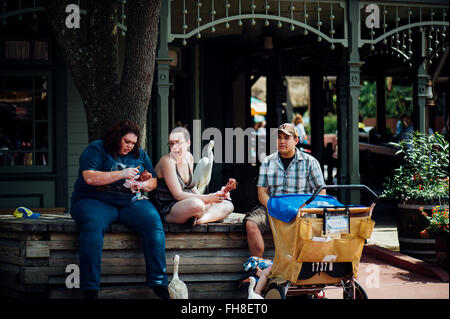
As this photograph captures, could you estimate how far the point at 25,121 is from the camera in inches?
388

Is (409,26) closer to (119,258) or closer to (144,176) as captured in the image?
(144,176)

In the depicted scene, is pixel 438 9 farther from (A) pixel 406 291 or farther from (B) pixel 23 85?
(B) pixel 23 85

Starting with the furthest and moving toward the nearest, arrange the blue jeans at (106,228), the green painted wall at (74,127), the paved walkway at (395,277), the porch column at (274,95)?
the porch column at (274,95) < the green painted wall at (74,127) < the paved walkway at (395,277) < the blue jeans at (106,228)

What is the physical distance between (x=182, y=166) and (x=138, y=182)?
525 mm

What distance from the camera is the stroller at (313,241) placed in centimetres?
494

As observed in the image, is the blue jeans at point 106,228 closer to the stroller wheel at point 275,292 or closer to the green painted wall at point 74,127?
the stroller wheel at point 275,292

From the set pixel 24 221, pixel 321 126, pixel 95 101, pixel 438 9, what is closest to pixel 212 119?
pixel 321 126

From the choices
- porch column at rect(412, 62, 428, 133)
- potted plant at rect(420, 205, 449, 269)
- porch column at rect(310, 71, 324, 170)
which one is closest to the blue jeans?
potted plant at rect(420, 205, 449, 269)

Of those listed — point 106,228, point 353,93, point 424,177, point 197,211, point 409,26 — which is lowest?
point 106,228

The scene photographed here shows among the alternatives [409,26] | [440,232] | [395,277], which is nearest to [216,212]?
[395,277]

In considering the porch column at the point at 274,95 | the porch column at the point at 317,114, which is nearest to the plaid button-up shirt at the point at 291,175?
the porch column at the point at 274,95

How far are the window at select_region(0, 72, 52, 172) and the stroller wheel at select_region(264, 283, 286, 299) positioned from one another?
215 inches

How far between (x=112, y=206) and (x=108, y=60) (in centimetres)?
166

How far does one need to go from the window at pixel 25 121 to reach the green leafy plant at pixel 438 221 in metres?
5.42
